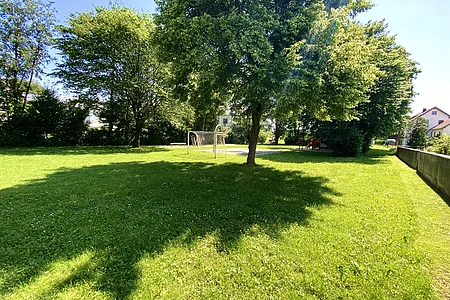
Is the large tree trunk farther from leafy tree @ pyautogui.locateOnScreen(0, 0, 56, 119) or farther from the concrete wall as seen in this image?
leafy tree @ pyautogui.locateOnScreen(0, 0, 56, 119)

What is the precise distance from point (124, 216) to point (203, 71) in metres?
4.64

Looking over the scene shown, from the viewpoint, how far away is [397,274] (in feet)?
8.14

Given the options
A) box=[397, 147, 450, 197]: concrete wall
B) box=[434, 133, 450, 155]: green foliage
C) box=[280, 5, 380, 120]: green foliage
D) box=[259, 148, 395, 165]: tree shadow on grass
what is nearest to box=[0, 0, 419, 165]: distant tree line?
box=[280, 5, 380, 120]: green foliage

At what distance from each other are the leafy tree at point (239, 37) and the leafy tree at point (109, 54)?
10169 mm

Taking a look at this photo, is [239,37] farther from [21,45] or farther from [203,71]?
[21,45]

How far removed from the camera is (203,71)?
21.8 feet

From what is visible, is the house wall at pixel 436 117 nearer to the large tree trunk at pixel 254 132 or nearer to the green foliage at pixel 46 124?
the large tree trunk at pixel 254 132

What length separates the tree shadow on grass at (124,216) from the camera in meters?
2.54

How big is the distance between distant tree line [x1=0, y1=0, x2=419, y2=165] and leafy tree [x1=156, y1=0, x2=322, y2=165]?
0.10 ft

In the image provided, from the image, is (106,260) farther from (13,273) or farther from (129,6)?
(129,6)

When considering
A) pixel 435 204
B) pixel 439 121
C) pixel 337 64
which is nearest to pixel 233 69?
pixel 337 64

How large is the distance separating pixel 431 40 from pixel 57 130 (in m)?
22.8

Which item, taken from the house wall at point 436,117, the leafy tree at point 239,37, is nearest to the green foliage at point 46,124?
the leafy tree at point 239,37

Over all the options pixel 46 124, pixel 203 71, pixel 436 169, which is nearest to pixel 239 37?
pixel 203 71
